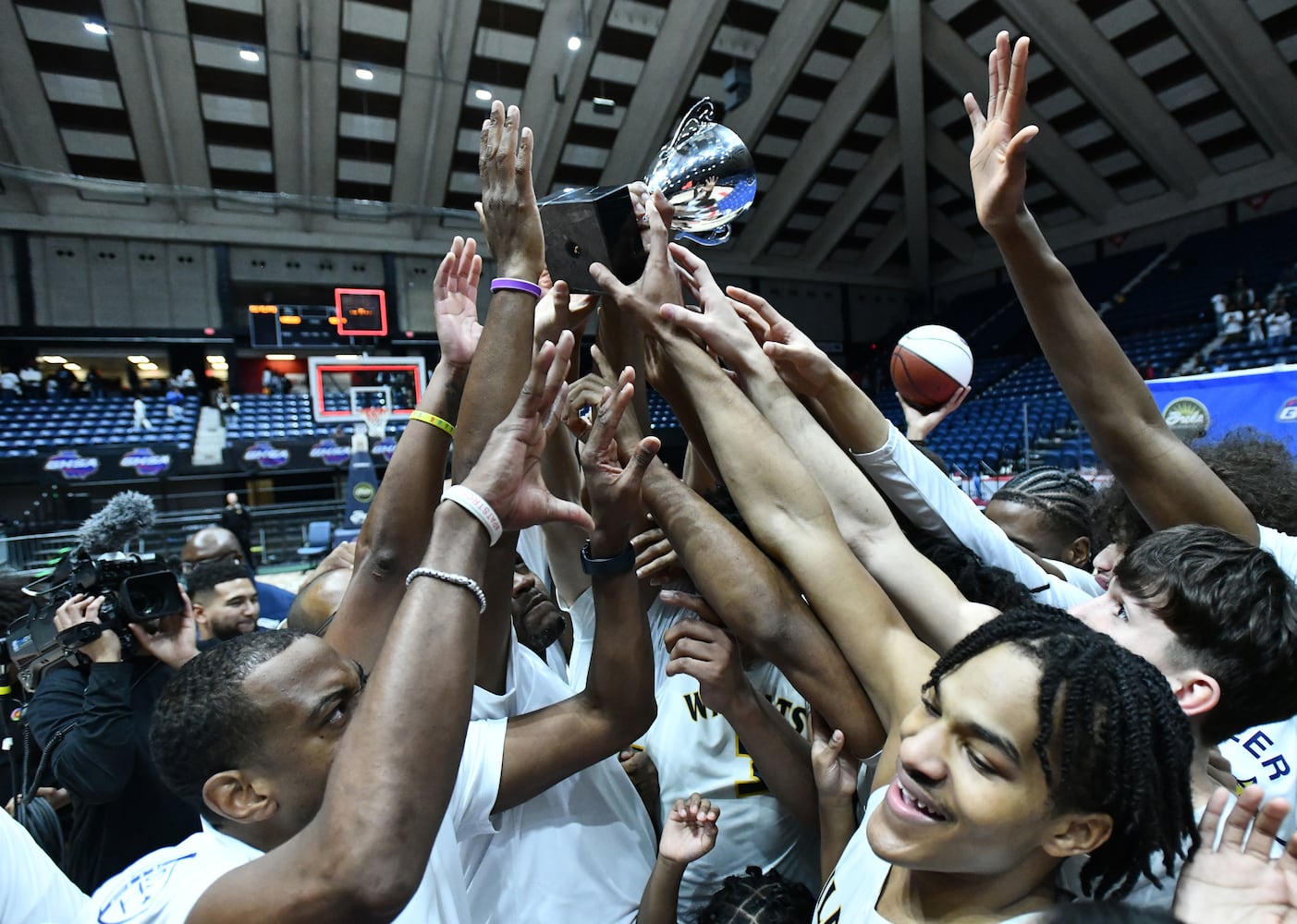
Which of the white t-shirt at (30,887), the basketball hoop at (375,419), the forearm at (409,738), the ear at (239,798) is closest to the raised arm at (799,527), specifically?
the forearm at (409,738)

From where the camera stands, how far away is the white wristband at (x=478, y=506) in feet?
3.77

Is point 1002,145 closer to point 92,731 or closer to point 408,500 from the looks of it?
point 408,500

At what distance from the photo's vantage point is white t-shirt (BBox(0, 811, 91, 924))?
115cm

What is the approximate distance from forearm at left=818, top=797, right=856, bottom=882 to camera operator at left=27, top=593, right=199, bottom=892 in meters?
1.80

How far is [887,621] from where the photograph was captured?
138cm

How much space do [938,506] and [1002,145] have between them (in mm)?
781

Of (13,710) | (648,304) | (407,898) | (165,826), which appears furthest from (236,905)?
(13,710)

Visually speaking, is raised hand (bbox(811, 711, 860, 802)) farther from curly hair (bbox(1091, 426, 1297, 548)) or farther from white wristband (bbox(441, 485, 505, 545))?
curly hair (bbox(1091, 426, 1297, 548))

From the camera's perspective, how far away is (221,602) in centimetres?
324

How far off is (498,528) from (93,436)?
16570mm

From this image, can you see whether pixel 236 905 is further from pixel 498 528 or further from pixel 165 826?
pixel 165 826

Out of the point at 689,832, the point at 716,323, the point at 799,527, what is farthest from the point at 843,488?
the point at 689,832

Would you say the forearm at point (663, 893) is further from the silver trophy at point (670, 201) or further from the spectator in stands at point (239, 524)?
the spectator in stands at point (239, 524)

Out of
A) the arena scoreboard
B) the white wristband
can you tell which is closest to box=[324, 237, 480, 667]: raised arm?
the white wristband
